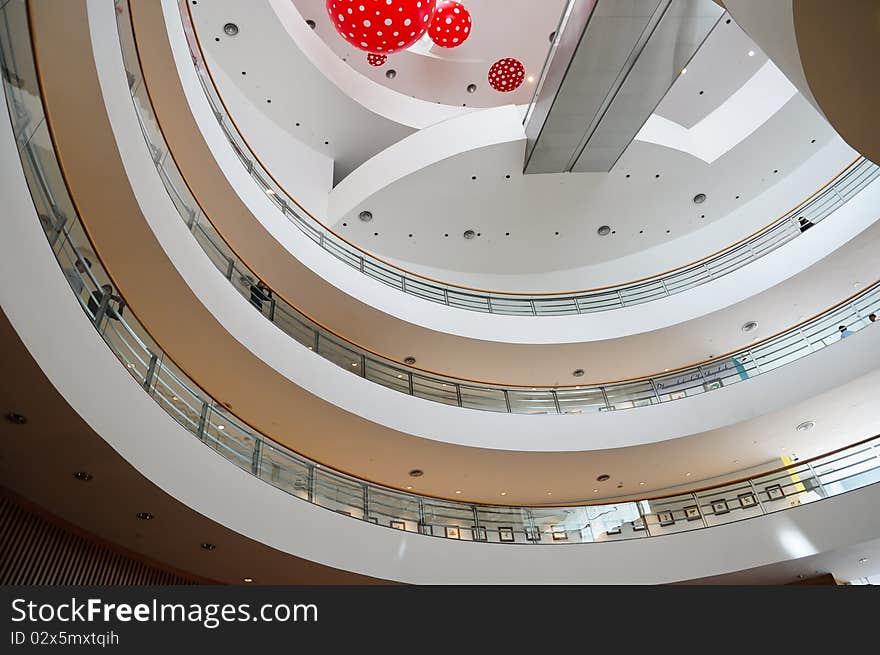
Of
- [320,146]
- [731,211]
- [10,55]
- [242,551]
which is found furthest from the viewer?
[320,146]

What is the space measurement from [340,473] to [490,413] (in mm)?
2908

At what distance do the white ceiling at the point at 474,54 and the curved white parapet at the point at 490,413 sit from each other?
8.46 metres

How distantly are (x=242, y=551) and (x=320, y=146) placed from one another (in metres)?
9.98

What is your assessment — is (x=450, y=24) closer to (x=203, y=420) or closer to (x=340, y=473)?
(x=340, y=473)

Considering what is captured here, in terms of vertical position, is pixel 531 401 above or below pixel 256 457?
above

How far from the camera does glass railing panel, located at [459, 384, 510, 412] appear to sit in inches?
372

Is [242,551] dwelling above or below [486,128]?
below

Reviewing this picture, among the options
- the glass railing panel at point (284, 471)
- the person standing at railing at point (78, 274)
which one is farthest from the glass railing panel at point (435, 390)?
the person standing at railing at point (78, 274)

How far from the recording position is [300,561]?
6.09 metres

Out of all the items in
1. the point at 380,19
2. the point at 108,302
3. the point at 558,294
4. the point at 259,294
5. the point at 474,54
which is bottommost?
the point at 108,302

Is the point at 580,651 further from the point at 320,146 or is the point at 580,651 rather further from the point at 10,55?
the point at 320,146

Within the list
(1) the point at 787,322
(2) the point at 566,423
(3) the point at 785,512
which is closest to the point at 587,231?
(1) the point at 787,322

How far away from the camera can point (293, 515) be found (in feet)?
20.5

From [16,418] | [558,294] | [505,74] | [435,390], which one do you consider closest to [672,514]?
[435,390]
